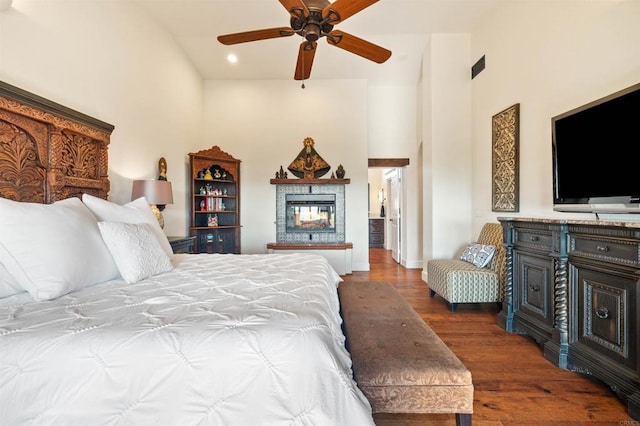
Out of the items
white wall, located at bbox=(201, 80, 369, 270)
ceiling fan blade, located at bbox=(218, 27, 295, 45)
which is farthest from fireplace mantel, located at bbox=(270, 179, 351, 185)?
ceiling fan blade, located at bbox=(218, 27, 295, 45)

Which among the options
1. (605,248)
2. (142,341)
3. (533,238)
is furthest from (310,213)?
(142,341)

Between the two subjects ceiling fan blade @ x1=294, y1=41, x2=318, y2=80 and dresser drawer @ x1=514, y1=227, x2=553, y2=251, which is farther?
ceiling fan blade @ x1=294, y1=41, x2=318, y2=80

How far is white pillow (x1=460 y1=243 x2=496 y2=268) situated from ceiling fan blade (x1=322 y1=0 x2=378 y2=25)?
2725 mm

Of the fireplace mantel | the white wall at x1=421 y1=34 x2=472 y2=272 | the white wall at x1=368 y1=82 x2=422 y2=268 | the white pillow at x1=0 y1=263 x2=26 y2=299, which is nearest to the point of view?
the white pillow at x1=0 y1=263 x2=26 y2=299

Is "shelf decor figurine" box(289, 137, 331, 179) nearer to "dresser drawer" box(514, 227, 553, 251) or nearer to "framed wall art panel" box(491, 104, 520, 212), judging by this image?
"framed wall art panel" box(491, 104, 520, 212)

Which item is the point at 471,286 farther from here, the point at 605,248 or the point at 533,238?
the point at 605,248

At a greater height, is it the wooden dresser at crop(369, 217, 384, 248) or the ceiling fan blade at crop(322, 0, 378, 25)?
the ceiling fan blade at crop(322, 0, 378, 25)

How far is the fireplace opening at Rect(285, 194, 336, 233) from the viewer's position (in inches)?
208

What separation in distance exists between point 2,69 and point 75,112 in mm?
476

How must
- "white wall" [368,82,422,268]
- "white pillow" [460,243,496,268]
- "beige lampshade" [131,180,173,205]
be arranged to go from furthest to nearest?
1. "white wall" [368,82,422,268]
2. "white pillow" [460,243,496,268]
3. "beige lampshade" [131,180,173,205]

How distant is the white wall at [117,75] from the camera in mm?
2006

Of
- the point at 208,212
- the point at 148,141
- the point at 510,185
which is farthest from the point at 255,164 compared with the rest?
the point at 510,185

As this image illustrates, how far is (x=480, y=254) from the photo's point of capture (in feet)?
10.8

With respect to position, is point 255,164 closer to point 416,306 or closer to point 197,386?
point 416,306
